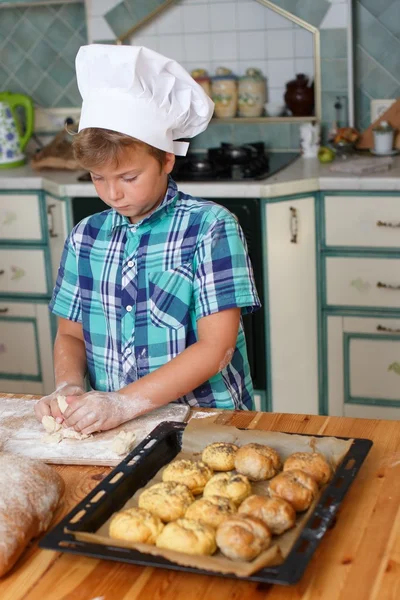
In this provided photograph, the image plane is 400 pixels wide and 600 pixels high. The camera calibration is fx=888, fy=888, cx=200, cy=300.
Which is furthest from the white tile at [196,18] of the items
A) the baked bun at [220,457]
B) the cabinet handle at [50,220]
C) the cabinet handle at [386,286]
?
the baked bun at [220,457]

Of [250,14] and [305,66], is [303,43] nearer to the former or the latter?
[305,66]

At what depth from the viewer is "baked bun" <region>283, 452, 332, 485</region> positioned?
1.11m

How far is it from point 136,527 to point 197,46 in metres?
2.60

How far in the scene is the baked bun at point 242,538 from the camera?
95 centimetres

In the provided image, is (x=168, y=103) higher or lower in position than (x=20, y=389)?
higher

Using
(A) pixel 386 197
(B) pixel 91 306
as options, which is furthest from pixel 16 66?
(B) pixel 91 306

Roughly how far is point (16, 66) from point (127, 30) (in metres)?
0.52

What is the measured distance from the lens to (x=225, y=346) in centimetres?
153

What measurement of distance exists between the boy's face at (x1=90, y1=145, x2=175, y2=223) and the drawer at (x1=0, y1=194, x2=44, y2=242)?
1.58 m

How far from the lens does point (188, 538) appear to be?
0.97 m

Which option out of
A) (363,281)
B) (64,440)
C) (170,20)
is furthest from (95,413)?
(170,20)

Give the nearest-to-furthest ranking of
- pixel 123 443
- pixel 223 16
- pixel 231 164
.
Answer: pixel 123 443
pixel 231 164
pixel 223 16

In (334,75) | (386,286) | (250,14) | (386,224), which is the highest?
(250,14)

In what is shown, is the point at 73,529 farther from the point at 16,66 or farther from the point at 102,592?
the point at 16,66
